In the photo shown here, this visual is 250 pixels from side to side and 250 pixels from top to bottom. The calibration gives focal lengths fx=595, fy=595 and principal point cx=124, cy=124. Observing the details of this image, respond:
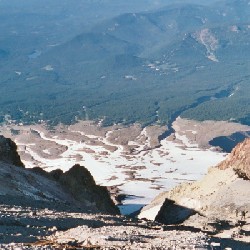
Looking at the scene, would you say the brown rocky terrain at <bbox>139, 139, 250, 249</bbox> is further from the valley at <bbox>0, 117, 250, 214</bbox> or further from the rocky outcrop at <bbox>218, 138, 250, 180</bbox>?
the valley at <bbox>0, 117, 250, 214</bbox>

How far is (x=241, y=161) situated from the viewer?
4528cm

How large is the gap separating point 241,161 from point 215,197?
7.49 metres

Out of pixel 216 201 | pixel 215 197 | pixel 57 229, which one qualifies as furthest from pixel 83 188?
pixel 57 229

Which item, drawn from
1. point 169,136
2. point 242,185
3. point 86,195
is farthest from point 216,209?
point 169,136

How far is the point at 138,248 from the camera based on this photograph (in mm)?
16641

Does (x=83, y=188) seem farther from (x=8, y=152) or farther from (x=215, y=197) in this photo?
(x=215, y=197)

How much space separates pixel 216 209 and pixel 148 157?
118m

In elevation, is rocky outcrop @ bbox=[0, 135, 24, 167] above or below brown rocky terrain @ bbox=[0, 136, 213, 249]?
above

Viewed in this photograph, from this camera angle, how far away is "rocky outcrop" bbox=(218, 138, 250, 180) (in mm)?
43478

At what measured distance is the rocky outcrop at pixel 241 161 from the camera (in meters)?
43.5

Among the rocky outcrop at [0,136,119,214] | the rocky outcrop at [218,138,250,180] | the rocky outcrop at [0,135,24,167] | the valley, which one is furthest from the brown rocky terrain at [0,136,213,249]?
the valley

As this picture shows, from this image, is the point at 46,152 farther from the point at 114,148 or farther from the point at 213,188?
the point at 213,188

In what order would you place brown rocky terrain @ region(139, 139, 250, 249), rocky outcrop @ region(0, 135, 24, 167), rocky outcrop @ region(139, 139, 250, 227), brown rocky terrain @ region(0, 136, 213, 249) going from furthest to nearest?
rocky outcrop @ region(0, 135, 24, 167) → rocky outcrop @ region(139, 139, 250, 227) → brown rocky terrain @ region(139, 139, 250, 249) → brown rocky terrain @ region(0, 136, 213, 249)

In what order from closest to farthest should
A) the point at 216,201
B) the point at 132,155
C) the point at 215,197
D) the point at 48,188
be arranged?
the point at 216,201, the point at 215,197, the point at 48,188, the point at 132,155
